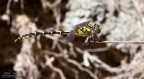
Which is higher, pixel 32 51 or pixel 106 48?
pixel 32 51

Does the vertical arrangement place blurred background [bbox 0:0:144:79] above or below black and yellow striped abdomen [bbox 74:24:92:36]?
above

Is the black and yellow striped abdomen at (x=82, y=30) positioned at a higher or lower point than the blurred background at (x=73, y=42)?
lower

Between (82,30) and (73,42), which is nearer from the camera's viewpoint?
(82,30)

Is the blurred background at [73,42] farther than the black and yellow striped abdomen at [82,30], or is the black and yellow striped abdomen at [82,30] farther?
the blurred background at [73,42]

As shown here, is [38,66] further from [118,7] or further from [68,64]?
[118,7]

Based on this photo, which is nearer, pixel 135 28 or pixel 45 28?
pixel 135 28

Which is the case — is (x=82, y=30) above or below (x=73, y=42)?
below

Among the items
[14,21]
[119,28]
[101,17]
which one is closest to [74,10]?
[101,17]

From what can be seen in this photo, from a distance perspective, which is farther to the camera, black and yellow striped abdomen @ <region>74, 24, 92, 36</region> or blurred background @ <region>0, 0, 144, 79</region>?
blurred background @ <region>0, 0, 144, 79</region>
